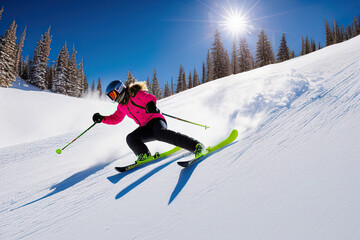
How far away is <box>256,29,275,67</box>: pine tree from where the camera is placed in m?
35.8

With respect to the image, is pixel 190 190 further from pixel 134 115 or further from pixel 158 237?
pixel 134 115

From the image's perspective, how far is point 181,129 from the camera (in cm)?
445

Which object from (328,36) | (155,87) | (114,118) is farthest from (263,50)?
(114,118)

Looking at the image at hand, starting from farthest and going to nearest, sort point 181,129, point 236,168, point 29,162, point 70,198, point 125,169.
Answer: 1. point 181,129
2. point 29,162
3. point 125,169
4. point 70,198
5. point 236,168

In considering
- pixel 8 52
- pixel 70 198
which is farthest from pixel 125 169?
pixel 8 52

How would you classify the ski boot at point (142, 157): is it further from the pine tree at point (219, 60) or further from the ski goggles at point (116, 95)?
the pine tree at point (219, 60)

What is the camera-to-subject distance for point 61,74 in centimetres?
3662

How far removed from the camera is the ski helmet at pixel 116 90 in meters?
3.18

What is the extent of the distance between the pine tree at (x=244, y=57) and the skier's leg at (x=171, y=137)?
38536 mm

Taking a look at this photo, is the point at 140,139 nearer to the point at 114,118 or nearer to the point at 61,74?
the point at 114,118

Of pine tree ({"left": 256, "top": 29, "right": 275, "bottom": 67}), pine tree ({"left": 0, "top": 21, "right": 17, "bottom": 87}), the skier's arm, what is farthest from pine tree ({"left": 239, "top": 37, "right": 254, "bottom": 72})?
pine tree ({"left": 0, "top": 21, "right": 17, "bottom": 87})

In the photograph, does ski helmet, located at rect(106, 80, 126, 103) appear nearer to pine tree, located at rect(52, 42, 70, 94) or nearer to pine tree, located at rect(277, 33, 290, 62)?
pine tree, located at rect(52, 42, 70, 94)

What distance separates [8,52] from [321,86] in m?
42.3

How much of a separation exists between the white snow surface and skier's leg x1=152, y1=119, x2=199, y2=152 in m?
0.30
